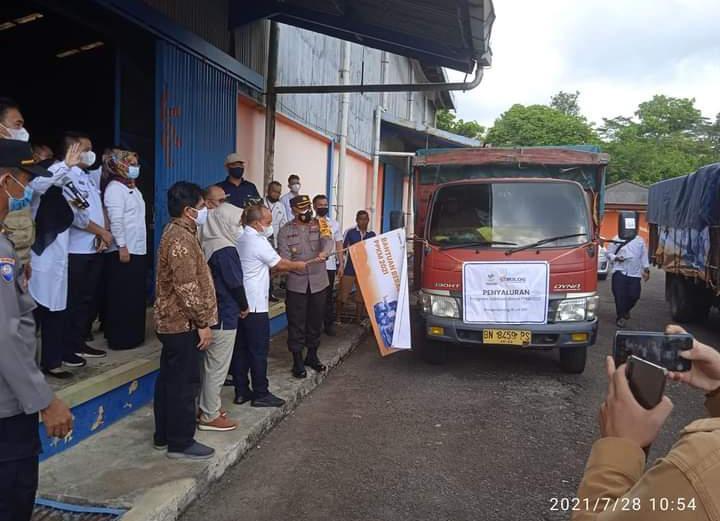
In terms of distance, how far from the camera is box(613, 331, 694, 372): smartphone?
1456mm

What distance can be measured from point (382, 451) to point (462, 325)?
2.04 meters

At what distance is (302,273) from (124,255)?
1628 mm

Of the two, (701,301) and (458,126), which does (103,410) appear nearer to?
(701,301)

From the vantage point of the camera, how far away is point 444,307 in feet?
20.0

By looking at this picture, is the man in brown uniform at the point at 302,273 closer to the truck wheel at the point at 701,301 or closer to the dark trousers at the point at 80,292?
the dark trousers at the point at 80,292

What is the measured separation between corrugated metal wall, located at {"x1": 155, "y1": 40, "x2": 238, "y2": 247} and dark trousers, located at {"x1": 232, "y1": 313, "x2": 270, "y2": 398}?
230 cm

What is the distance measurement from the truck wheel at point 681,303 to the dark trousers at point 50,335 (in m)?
9.73

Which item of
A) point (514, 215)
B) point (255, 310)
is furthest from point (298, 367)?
point (514, 215)

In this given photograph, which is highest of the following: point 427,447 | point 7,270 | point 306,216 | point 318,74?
point 318,74

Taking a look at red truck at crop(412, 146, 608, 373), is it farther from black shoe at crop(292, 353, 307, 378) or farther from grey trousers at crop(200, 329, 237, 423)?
grey trousers at crop(200, 329, 237, 423)

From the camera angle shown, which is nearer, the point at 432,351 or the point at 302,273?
the point at 302,273

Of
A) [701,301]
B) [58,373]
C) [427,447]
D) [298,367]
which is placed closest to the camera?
[58,373]

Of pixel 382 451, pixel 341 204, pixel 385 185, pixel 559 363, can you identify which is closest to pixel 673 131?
pixel 385 185

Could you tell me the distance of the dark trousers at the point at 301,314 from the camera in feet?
18.6
